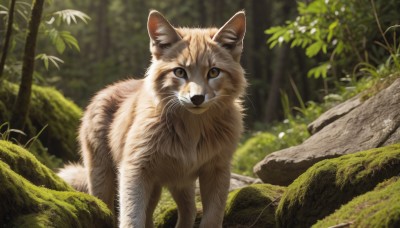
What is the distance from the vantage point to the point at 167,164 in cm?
545

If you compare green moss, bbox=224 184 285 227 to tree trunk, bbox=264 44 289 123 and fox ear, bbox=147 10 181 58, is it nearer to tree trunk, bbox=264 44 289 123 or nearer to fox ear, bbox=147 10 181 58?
fox ear, bbox=147 10 181 58

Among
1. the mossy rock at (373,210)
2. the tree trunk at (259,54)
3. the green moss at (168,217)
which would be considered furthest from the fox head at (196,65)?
the tree trunk at (259,54)

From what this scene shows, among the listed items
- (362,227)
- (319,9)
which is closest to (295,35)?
(319,9)

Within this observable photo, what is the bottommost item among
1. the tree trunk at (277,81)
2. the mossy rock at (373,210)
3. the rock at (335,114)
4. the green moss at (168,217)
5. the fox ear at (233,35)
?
the tree trunk at (277,81)

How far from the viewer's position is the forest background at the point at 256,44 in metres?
8.70

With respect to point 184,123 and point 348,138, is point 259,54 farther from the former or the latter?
point 184,123

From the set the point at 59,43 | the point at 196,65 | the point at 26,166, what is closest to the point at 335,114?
the point at 196,65

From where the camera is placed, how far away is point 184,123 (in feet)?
18.0

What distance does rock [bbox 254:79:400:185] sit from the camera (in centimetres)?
590

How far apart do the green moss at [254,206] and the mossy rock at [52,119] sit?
2.98 metres

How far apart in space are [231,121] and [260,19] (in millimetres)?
14981

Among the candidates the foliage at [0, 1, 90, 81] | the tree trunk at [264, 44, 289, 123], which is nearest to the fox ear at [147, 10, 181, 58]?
the foliage at [0, 1, 90, 81]

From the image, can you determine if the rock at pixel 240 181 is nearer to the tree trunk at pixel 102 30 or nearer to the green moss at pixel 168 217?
the green moss at pixel 168 217

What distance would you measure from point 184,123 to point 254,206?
1159 millimetres
